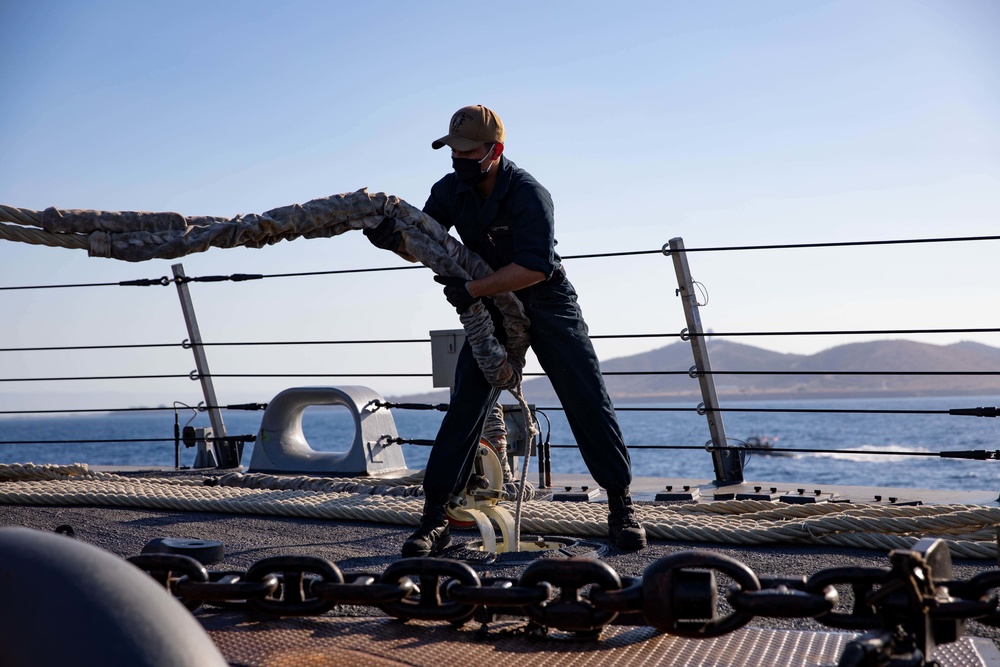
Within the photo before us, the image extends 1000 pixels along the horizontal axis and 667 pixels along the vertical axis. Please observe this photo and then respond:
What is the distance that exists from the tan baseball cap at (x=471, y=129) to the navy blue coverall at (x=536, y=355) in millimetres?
129

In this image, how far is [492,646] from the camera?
1467 millimetres

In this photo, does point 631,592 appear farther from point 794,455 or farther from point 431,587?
point 794,455

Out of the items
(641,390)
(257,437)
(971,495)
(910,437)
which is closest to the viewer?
(971,495)

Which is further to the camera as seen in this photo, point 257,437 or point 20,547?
point 257,437

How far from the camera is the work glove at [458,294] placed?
247cm

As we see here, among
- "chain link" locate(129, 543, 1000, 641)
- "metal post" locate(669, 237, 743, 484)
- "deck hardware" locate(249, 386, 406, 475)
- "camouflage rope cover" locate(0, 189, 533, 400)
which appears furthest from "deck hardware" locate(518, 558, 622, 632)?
"deck hardware" locate(249, 386, 406, 475)

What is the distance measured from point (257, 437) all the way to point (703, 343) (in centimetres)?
218

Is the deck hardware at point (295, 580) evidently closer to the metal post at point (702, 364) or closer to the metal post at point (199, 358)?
the metal post at point (702, 364)

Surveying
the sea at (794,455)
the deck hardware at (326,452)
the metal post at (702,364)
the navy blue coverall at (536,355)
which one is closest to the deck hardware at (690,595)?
the navy blue coverall at (536,355)

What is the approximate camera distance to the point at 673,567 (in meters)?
1.16

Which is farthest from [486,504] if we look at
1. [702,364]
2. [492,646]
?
[702,364]

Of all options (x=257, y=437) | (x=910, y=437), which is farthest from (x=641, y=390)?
(x=257, y=437)

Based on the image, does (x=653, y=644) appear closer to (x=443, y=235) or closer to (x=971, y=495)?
(x=443, y=235)

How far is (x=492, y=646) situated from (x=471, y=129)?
4.96 ft
